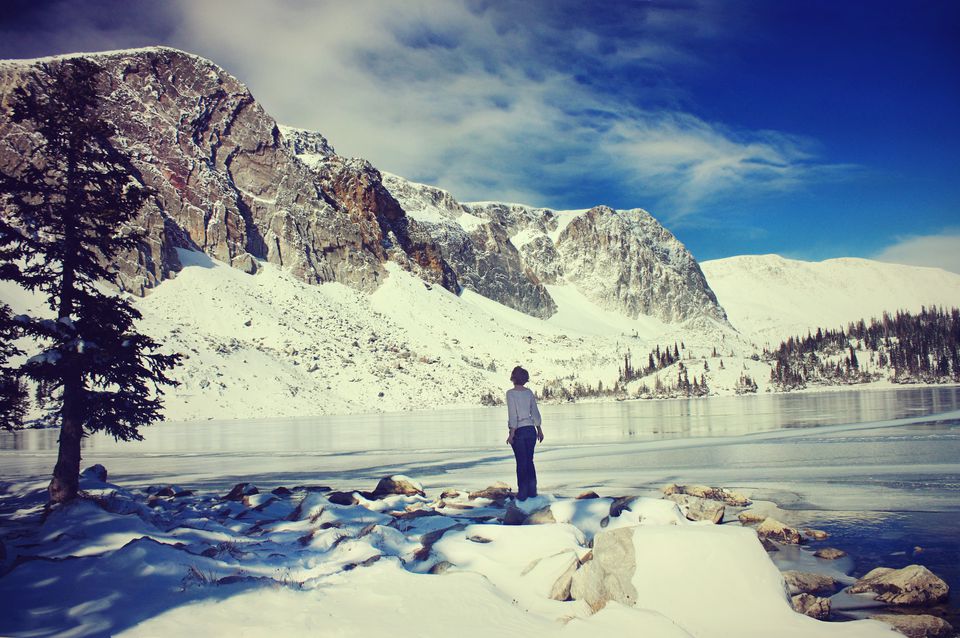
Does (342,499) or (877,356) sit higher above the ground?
(877,356)

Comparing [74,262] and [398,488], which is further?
[398,488]

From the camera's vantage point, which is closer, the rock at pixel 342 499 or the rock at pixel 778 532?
the rock at pixel 778 532

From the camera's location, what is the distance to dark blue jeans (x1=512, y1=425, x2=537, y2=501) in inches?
411

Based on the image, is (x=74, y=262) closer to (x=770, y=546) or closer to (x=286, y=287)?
(x=770, y=546)

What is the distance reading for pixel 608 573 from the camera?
220 inches

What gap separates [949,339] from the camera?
11288 centimetres

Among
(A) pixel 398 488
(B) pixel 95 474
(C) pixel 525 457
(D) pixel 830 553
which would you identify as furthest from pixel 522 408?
(B) pixel 95 474

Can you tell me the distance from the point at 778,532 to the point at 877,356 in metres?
130

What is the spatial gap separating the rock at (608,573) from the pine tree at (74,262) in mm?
9092

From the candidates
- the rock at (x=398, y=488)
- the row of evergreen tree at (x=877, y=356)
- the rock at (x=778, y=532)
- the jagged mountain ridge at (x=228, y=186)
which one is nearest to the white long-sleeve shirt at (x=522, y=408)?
the rock at (x=398, y=488)

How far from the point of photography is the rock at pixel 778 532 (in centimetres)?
825

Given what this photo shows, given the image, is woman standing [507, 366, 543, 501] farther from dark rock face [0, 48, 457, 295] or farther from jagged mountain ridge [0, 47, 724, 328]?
dark rock face [0, 48, 457, 295]

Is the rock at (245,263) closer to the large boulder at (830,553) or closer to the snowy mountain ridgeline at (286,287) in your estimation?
the snowy mountain ridgeline at (286,287)

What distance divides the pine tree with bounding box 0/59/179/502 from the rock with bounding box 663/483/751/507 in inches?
402
